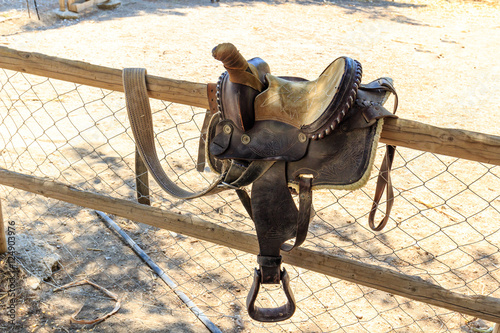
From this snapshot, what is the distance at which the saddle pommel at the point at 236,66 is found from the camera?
1395 mm

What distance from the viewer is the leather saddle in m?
1.44

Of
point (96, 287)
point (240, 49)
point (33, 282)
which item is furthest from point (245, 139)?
point (240, 49)

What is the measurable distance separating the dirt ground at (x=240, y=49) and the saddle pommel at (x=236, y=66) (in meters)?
1.35

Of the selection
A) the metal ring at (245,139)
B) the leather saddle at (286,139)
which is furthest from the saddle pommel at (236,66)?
the metal ring at (245,139)

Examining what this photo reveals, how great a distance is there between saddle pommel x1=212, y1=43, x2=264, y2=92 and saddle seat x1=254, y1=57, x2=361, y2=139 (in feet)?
0.15

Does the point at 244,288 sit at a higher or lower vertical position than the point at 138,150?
lower

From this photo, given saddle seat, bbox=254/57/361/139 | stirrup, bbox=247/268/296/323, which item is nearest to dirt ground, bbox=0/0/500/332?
stirrup, bbox=247/268/296/323

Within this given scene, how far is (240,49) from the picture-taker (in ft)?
22.7

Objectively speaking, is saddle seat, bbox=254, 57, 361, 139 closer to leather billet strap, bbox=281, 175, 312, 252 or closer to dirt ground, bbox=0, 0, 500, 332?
leather billet strap, bbox=281, 175, 312, 252

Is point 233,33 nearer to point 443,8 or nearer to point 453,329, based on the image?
point 443,8

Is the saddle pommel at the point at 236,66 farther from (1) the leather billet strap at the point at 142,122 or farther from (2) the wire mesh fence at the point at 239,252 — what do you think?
(2) the wire mesh fence at the point at 239,252

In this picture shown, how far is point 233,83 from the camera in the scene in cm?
155

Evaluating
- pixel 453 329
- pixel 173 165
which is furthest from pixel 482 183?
pixel 173 165

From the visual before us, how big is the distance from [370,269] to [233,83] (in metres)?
0.84
